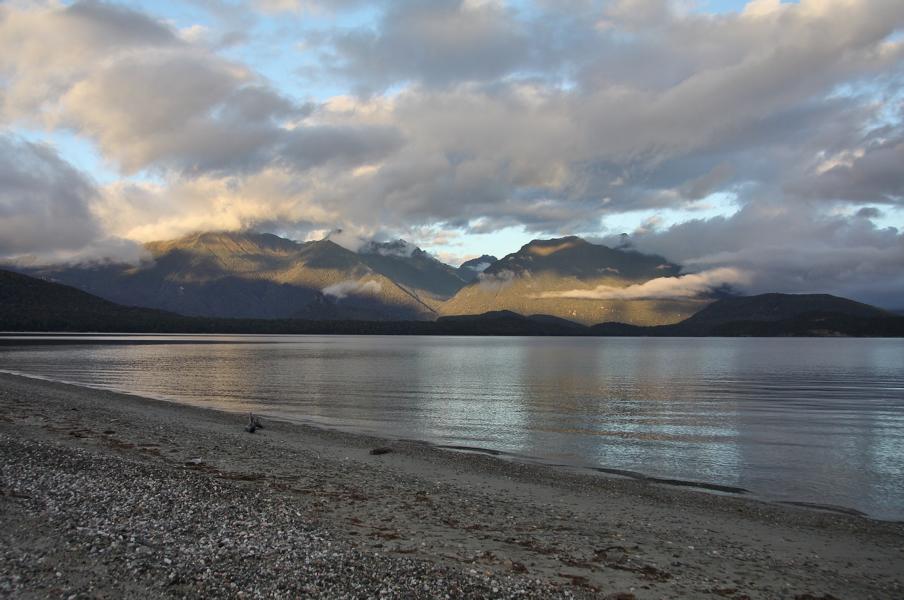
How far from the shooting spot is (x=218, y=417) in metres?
46.8

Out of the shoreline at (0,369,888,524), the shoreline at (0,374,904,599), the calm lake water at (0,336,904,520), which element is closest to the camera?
the shoreline at (0,374,904,599)

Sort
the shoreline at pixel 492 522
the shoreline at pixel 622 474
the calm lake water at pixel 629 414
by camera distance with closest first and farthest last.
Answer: the shoreline at pixel 492 522
the shoreline at pixel 622 474
the calm lake water at pixel 629 414

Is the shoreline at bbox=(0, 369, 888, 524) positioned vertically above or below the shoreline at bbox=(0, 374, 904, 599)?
below

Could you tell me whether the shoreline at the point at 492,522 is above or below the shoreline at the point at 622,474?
above

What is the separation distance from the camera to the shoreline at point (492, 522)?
14.1m

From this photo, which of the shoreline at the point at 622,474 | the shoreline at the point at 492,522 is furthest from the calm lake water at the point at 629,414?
the shoreline at the point at 492,522

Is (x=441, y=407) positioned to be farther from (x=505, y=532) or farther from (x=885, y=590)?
(x=885, y=590)

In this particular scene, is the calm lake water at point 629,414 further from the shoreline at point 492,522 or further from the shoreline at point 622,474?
the shoreline at point 492,522

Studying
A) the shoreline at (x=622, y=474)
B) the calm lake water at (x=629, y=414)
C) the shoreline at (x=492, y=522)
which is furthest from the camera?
the calm lake water at (x=629, y=414)

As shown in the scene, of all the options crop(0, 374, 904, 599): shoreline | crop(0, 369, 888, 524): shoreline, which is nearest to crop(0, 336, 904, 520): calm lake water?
crop(0, 369, 888, 524): shoreline

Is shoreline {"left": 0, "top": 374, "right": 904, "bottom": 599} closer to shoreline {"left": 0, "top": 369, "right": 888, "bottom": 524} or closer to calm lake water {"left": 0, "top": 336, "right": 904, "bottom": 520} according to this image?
shoreline {"left": 0, "top": 369, "right": 888, "bottom": 524}

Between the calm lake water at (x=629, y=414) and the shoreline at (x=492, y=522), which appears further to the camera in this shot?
→ the calm lake water at (x=629, y=414)

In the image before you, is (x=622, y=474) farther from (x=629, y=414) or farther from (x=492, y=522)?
(x=629, y=414)

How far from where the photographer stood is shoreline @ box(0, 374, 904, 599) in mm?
14117
